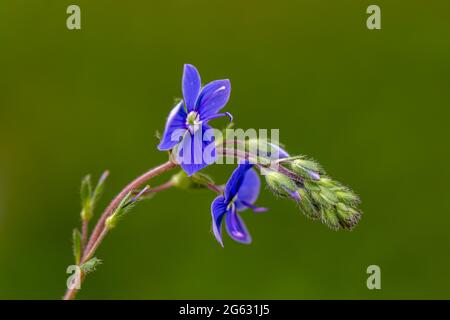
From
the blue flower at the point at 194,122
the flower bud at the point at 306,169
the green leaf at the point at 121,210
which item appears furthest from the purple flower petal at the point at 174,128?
the flower bud at the point at 306,169

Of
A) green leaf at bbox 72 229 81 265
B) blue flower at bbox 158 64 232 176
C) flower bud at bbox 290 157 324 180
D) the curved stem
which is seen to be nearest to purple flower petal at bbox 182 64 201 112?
blue flower at bbox 158 64 232 176

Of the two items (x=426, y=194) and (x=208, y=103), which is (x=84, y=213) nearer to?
(x=208, y=103)

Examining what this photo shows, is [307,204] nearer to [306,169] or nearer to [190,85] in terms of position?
[306,169]

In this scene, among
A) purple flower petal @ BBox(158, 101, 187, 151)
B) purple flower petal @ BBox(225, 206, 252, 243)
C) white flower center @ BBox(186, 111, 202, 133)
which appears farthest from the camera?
purple flower petal @ BBox(225, 206, 252, 243)

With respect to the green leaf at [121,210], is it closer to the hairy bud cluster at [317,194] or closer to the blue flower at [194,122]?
the blue flower at [194,122]

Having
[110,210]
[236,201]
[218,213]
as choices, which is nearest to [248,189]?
[236,201]

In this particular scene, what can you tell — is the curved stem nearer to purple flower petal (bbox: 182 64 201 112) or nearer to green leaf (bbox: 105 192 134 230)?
green leaf (bbox: 105 192 134 230)

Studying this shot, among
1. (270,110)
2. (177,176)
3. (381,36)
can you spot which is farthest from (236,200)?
(381,36)

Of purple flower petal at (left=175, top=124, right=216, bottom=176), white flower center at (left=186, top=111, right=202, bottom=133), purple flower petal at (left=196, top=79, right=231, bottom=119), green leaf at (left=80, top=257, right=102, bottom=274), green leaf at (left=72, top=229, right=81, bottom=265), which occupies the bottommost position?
green leaf at (left=80, top=257, right=102, bottom=274)
